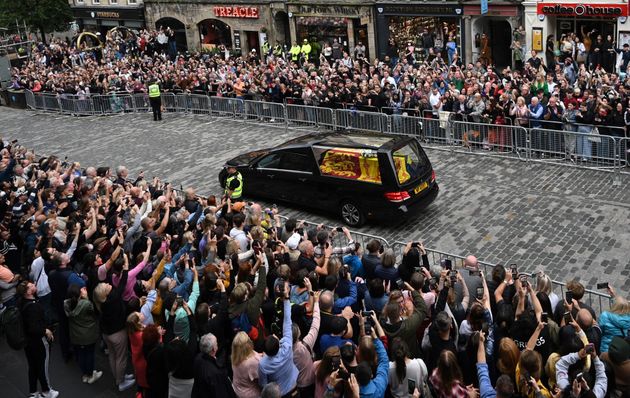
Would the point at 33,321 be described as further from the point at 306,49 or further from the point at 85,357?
the point at 306,49

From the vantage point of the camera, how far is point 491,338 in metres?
7.91

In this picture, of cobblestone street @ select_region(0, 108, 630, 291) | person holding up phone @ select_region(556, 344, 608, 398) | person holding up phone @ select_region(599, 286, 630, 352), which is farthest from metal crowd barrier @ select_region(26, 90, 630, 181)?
person holding up phone @ select_region(556, 344, 608, 398)

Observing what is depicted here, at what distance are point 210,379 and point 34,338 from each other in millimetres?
3291

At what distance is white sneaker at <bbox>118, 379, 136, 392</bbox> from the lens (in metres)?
10.1

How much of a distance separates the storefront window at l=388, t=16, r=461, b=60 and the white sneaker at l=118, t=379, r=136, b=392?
2317 centimetres

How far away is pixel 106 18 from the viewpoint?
155ft

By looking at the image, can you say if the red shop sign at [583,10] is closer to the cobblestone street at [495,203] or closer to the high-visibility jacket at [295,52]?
the cobblestone street at [495,203]

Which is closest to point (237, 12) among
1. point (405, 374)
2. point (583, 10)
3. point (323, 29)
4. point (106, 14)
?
point (323, 29)

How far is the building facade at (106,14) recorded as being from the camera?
44.8 m

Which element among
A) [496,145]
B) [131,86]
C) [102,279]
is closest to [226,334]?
[102,279]

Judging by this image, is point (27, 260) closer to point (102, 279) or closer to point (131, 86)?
point (102, 279)

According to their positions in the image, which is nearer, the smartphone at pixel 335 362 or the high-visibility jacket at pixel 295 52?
the smartphone at pixel 335 362

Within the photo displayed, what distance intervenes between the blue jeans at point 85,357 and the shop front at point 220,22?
94.0ft

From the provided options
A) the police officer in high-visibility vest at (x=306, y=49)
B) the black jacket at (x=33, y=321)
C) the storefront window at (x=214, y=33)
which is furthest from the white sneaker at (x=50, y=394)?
the storefront window at (x=214, y=33)
